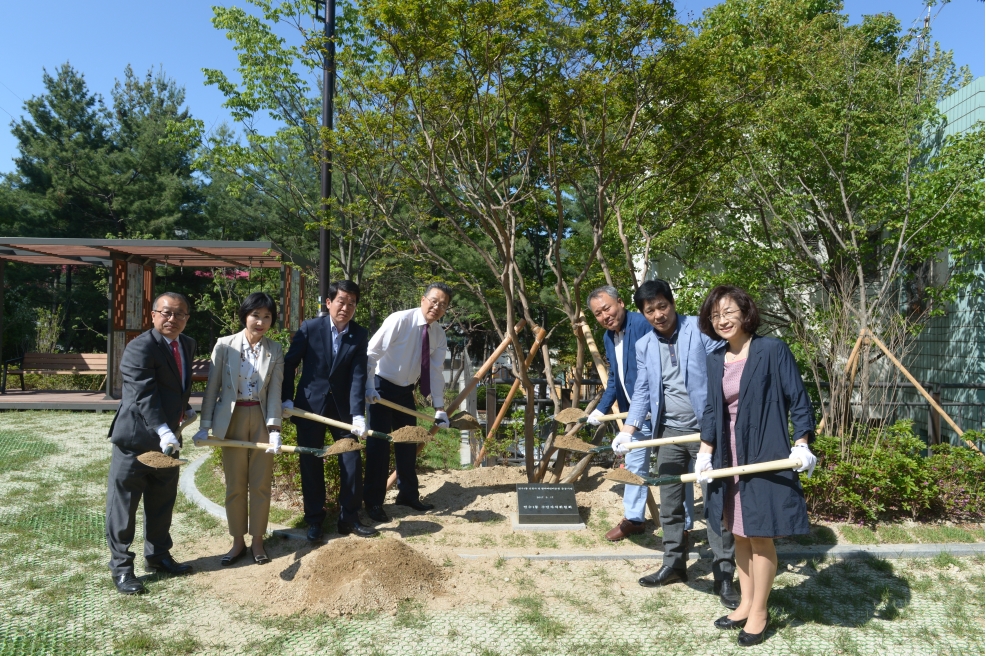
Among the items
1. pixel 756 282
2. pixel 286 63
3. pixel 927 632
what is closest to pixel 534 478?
pixel 927 632

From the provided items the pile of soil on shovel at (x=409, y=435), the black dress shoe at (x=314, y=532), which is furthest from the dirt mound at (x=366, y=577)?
the pile of soil on shovel at (x=409, y=435)

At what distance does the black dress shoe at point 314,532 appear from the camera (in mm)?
4957

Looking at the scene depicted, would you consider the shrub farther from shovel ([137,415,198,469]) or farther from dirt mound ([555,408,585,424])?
shovel ([137,415,198,469])

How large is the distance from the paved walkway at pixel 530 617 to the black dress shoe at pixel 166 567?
115 mm

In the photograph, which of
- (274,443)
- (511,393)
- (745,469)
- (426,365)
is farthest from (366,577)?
(511,393)

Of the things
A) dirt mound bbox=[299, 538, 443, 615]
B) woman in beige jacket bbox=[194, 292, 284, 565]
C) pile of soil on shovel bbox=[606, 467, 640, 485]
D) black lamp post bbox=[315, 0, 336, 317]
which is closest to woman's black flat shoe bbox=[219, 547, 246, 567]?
woman in beige jacket bbox=[194, 292, 284, 565]

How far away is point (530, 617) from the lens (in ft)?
12.5

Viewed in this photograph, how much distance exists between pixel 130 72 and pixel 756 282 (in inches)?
1106

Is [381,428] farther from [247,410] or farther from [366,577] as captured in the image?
[366,577]

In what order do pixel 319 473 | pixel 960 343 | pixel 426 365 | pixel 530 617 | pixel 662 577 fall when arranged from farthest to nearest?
1. pixel 960 343
2. pixel 426 365
3. pixel 319 473
4. pixel 662 577
5. pixel 530 617

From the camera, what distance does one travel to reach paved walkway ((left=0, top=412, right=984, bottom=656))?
11.4 feet

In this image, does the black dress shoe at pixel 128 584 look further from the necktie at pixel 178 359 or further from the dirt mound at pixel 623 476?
the dirt mound at pixel 623 476

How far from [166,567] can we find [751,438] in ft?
11.8

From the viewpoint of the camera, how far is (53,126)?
2594 cm
